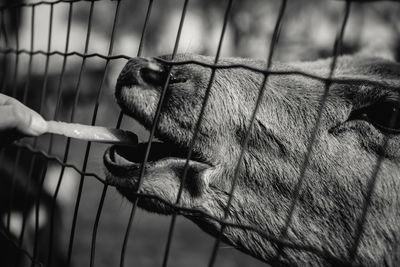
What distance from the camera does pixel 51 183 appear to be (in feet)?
20.7

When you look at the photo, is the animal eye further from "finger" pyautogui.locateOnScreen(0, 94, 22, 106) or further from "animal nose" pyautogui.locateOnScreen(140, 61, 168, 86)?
"finger" pyautogui.locateOnScreen(0, 94, 22, 106)

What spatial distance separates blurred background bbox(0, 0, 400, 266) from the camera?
3143 mm

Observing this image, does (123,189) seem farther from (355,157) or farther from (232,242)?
(355,157)

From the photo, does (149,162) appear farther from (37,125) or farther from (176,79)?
(37,125)

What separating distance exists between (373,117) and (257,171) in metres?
0.72

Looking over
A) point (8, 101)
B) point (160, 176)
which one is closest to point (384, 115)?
point (160, 176)

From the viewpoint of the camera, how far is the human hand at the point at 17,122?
1.70 metres

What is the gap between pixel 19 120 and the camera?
1698mm

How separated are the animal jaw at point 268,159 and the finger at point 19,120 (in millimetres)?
429

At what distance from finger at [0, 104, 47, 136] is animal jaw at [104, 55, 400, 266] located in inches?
16.9

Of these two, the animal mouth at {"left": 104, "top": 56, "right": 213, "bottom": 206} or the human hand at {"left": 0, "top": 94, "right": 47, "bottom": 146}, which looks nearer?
the human hand at {"left": 0, "top": 94, "right": 47, "bottom": 146}

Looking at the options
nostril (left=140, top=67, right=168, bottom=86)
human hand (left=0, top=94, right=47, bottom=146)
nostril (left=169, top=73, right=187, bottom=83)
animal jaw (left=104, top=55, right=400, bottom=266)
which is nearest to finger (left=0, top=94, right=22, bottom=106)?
human hand (left=0, top=94, right=47, bottom=146)

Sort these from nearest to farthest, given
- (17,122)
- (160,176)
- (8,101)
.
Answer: (17,122) < (8,101) < (160,176)

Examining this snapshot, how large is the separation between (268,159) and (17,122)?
4.01ft
